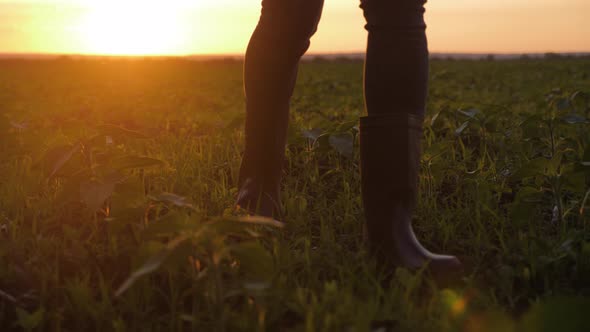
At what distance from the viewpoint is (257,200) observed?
2145 mm

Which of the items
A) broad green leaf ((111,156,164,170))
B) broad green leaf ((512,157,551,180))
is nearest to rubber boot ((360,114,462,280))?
broad green leaf ((512,157,551,180))

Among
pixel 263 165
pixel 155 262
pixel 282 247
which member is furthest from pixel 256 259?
pixel 263 165

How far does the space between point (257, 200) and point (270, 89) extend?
415 millimetres

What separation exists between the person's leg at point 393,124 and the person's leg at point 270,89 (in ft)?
0.97

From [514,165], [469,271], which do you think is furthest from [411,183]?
[514,165]

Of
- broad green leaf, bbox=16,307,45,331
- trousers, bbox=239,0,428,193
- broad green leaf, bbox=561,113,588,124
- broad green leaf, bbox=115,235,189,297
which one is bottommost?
broad green leaf, bbox=16,307,45,331

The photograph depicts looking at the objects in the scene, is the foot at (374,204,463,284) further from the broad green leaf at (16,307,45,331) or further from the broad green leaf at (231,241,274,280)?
the broad green leaf at (16,307,45,331)

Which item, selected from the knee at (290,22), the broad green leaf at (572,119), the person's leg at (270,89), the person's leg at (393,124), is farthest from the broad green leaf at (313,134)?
the broad green leaf at (572,119)

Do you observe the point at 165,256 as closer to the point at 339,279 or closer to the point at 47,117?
the point at 339,279

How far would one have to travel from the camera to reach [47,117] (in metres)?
4.92

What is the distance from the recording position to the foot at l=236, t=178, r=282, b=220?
2127 millimetres

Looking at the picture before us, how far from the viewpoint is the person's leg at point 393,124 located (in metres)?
1.69

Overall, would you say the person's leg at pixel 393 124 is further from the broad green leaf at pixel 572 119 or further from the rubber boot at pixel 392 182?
Result: the broad green leaf at pixel 572 119

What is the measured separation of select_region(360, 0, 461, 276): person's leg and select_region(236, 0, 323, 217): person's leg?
0.97 feet
